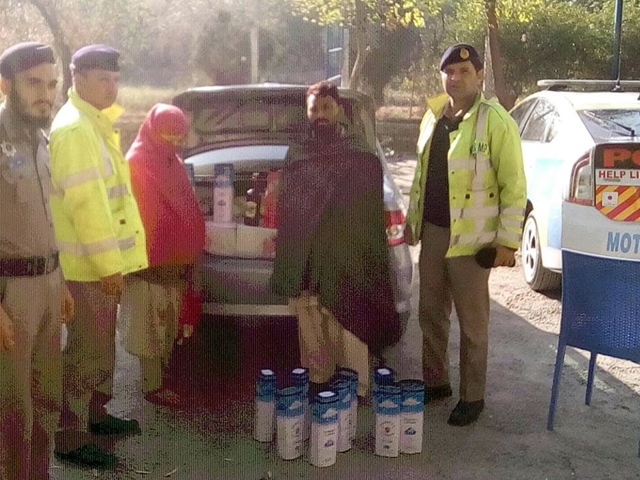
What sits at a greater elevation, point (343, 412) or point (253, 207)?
point (253, 207)

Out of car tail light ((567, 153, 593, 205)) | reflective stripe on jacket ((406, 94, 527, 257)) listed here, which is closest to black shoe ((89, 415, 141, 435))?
reflective stripe on jacket ((406, 94, 527, 257))

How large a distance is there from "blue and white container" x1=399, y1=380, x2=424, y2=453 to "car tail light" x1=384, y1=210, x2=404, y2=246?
667 millimetres

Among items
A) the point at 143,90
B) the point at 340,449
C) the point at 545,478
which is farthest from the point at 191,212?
the point at 545,478

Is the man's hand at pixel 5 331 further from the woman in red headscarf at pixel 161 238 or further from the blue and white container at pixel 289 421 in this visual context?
the blue and white container at pixel 289 421

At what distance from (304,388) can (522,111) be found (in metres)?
3.98

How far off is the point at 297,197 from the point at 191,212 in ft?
1.52

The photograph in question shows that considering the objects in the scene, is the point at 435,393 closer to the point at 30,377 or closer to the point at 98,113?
the point at 30,377

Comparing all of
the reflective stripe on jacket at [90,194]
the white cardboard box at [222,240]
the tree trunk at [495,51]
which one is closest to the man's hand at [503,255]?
the white cardboard box at [222,240]

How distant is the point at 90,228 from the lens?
100 inches

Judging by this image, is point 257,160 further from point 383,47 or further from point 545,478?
A: point 383,47

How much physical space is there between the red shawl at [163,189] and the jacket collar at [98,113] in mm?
316

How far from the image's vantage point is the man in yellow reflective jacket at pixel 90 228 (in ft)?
8.29

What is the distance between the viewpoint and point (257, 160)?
3713 millimetres

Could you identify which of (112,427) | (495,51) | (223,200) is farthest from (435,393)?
(495,51)
